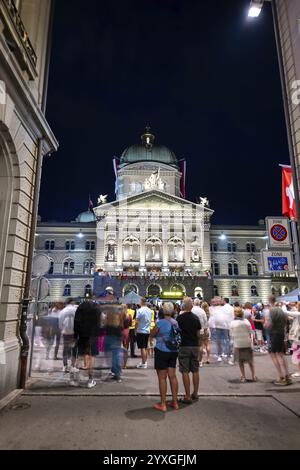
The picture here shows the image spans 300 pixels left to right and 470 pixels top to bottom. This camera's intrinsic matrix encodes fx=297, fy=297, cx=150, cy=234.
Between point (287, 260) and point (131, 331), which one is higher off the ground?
point (287, 260)

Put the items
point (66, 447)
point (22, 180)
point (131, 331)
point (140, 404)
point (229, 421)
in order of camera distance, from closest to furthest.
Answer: point (66, 447)
point (229, 421)
point (140, 404)
point (22, 180)
point (131, 331)

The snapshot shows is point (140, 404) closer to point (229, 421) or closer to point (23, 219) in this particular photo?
point (229, 421)

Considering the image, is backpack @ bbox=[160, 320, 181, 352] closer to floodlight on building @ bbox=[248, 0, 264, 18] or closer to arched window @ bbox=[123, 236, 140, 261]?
floodlight on building @ bbox=[248, 0, 264, 18]

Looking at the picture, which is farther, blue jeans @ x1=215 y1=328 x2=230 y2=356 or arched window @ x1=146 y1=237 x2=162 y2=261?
arched window @ x1=146 y1=237 x2=162 y2=261

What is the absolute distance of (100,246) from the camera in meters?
49.9

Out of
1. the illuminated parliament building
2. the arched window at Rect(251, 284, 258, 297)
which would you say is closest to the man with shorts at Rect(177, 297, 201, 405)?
the illuminated parliament building

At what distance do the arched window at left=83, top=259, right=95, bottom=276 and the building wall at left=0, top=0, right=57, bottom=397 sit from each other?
149 ft

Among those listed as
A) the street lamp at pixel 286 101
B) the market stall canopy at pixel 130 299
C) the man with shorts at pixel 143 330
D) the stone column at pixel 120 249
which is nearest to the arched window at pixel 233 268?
the stone column at pixel 120 249

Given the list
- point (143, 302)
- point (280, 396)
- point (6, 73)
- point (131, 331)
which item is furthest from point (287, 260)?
point (6, 73)

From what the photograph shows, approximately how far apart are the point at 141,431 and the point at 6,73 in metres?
7.52

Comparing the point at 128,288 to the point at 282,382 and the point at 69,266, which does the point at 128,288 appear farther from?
the point at 282,382

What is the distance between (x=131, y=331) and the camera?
12633 mm

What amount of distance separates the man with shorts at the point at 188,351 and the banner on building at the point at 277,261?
4.07m

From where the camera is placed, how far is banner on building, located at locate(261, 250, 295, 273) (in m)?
9.54
